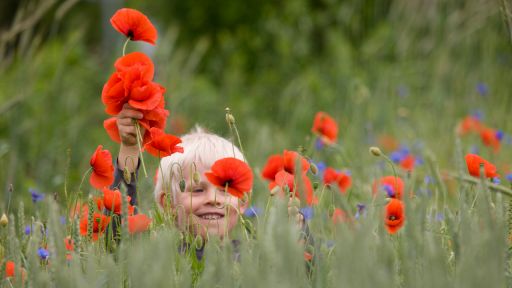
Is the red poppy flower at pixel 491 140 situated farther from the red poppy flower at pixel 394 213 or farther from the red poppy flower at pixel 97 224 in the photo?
the red poppy flower at pixel 97 224

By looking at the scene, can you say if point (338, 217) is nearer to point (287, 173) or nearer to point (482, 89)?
point (287, 173)

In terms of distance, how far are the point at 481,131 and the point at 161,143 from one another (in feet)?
7.68

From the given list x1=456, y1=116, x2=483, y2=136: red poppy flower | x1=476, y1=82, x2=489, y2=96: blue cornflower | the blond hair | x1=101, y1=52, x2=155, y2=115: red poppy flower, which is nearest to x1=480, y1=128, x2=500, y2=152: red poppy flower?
x1=456, y1=116, x2=483, y2=136: red poppy flower

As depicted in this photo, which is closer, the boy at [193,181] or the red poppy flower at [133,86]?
the red poppy flower at [133,86]

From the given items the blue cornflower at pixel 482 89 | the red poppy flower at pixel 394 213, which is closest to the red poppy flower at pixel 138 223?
the red poppy flower at pixel 394 213

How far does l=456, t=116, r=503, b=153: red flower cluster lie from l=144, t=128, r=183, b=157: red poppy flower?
183 cm

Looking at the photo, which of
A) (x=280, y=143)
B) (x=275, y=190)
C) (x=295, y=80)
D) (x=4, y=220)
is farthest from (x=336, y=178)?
(x=295, y=80)

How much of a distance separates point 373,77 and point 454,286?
406 centimetres

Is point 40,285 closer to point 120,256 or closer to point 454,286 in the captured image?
point 120,256

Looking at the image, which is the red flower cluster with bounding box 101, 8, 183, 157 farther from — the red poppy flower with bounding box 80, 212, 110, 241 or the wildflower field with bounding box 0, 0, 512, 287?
the red poppy flower with bounding box 80, 212, 110, 241

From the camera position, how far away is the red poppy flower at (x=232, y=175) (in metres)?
1.64

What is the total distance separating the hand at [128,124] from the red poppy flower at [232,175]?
24 cm

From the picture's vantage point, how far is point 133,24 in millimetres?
1804

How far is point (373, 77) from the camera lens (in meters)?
5.15
